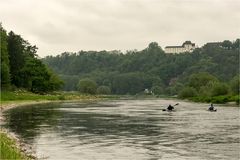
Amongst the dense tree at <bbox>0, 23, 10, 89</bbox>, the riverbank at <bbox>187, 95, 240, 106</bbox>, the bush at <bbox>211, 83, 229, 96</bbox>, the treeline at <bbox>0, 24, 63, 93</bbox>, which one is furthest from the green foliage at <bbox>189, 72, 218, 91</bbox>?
the dense tree at <bbox>0, 23, 10, 89</bbox>

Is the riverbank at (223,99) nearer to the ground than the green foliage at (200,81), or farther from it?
nearer to the ground

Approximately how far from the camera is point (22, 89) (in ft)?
459

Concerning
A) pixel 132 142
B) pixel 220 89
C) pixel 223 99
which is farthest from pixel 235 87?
pixel 132 142

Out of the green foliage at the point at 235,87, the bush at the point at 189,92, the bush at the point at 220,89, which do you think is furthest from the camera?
the bush at the point at 189,92

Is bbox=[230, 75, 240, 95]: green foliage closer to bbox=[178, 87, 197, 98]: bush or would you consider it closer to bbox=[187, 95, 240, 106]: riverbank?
bbox=[187, 95, 240, 106]: riverbank

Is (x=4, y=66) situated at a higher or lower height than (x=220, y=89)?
higher

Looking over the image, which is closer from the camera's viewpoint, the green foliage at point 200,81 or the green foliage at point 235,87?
the green foliage at point 235,87

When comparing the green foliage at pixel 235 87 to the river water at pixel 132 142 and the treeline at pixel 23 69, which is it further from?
the river water at pixel 132 142

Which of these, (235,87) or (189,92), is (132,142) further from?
(189,92)

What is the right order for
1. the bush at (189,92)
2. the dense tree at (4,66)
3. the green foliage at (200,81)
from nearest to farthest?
the dense tree at (4,66) < the bush at (189,92) < the green foliage at (200,81)

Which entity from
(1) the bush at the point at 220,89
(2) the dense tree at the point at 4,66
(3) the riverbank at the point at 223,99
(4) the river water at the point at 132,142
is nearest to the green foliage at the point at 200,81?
(1) the bush at the point at 220,89

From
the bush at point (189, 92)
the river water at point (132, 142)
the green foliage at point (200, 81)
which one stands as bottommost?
the river water at point (132, 142)

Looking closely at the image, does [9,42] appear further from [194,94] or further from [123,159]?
[123,159]

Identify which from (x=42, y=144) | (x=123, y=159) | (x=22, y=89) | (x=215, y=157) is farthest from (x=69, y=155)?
(x=22, y=89)
